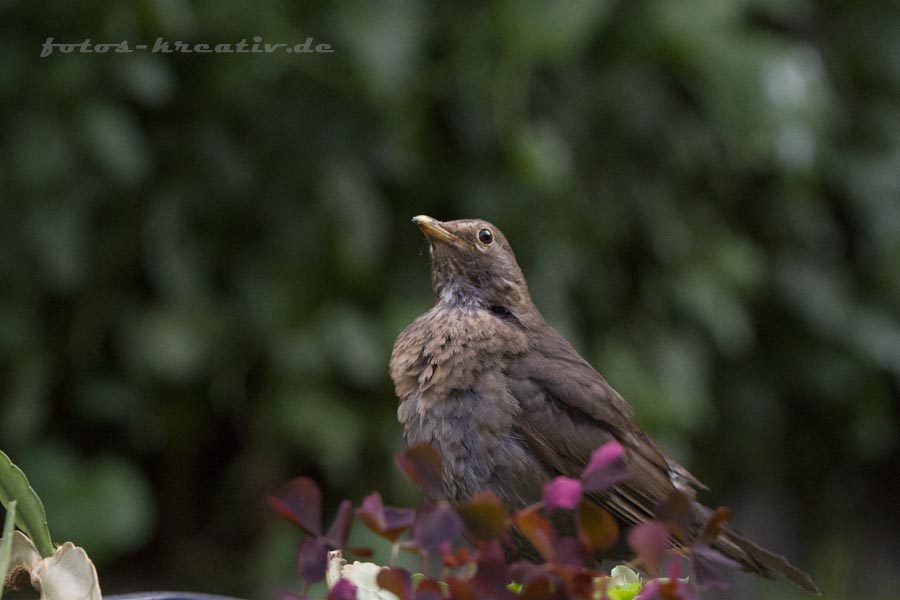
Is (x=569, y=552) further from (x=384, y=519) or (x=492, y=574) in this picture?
(x=384, y=519)

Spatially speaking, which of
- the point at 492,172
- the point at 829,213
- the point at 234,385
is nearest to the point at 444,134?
the point at 492,172

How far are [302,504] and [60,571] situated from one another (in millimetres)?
422

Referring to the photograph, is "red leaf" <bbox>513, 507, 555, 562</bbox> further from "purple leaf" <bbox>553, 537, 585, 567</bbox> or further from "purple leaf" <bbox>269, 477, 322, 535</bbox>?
"purple leaf" <bbox>269, 477, 322, 535</bbox>

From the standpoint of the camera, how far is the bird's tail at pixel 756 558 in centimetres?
265

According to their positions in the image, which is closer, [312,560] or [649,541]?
[649,541]

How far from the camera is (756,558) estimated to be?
270 cm

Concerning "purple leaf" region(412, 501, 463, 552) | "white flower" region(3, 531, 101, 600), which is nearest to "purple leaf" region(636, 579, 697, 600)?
"purple leaf" region(412, 501, 463, 552)

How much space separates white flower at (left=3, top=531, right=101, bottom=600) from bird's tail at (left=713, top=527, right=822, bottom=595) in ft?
4.88

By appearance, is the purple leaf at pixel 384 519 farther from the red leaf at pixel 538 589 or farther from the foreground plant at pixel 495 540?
the red leaf at pixel 538 589

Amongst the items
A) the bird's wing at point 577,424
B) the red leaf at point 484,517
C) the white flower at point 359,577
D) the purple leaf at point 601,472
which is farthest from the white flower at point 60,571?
the bird's wing at point 577,424

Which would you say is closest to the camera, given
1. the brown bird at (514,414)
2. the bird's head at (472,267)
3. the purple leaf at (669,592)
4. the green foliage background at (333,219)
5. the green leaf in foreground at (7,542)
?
the purple leaf at (669,592)

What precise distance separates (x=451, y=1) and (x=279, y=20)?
58 centimetres

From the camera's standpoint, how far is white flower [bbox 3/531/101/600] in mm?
1604

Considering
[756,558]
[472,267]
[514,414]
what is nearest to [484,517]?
[514,414]
